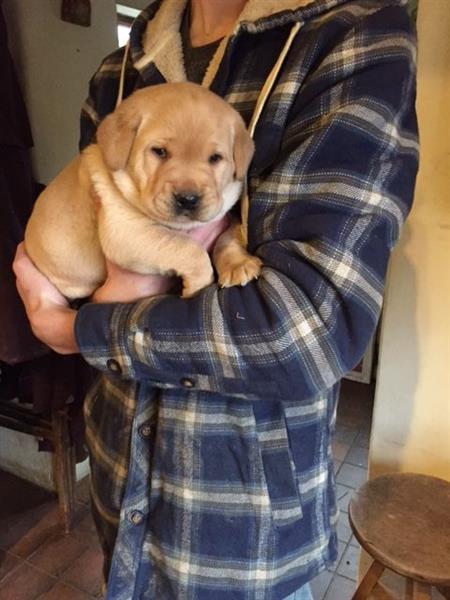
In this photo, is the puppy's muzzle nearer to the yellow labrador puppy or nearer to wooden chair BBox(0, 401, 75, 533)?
the yellow labrador puppy

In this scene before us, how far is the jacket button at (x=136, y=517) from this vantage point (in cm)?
96

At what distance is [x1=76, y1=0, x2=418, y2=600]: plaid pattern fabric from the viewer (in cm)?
78


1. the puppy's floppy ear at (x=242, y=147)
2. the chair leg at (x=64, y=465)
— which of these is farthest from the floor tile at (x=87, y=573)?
the puppy's floppy ear at (x=242, y=147)

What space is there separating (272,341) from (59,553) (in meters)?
1.77

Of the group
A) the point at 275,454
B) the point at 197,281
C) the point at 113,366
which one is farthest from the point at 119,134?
the point at 275,454

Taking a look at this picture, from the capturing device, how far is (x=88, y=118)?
129cm

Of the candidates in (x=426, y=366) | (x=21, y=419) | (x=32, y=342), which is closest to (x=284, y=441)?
(x=426, y=366)

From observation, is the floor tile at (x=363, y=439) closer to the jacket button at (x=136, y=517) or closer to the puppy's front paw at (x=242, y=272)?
the jacket button at (x=136, y=517)

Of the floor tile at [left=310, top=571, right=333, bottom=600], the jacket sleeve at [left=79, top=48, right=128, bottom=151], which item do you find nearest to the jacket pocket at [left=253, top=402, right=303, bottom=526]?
the jacket sleeve at [left=79, top=48, right=128, bottom=151]

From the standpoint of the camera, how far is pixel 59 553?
2.16 metres

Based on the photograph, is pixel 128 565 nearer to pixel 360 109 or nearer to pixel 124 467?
pixel 124 467

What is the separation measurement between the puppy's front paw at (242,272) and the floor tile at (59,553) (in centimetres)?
164

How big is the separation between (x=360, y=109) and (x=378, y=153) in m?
0.06

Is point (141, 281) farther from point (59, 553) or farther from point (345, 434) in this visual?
point (345, 434)
